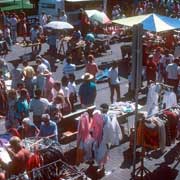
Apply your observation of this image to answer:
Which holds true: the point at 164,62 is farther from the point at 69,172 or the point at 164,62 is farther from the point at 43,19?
the point at 43,19

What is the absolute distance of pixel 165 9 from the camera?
38469mm

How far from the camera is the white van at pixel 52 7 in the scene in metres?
30.3

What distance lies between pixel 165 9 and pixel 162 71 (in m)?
20.1

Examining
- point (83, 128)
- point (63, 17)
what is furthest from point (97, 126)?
A: point (63, 17)

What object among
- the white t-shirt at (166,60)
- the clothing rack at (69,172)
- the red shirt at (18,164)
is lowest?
the clothing rack at (69,172)

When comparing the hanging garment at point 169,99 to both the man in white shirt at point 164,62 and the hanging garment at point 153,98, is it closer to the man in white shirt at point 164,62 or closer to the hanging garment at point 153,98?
the hanging garment at point 153,98

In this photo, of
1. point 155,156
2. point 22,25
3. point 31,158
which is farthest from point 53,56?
point 31,158

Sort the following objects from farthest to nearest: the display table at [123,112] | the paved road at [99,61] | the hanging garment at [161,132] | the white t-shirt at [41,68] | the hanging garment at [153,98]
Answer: the paved road at [99,61] → the white t-shirt at [41,68] → the hanging garment at [153,98] → the display table at [123,112] → the hanging garment at [161,132]

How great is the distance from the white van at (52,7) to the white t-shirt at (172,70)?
1363 centimetres

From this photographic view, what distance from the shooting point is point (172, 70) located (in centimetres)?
1772

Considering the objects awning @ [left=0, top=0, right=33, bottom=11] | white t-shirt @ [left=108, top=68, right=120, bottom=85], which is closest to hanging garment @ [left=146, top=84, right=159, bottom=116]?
white t-shirt @ [left=108, top=68, right=120, bottom=85]

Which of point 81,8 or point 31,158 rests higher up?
point 81,8

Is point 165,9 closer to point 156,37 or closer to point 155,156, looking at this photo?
point 156,37

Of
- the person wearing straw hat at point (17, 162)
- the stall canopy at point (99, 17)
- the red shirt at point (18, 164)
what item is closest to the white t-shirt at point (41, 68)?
the person wearing straw hat at point (17, 162)
